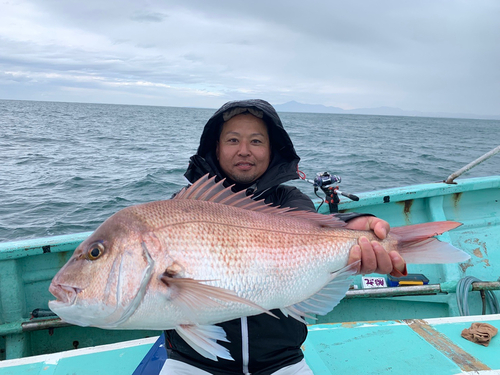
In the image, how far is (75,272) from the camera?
151 cm

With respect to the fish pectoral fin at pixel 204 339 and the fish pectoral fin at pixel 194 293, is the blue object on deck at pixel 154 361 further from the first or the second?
the fish pectoral fin at pixel 194 293

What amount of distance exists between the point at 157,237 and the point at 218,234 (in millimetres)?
287

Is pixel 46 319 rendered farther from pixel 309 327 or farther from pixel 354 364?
pixel 354 364

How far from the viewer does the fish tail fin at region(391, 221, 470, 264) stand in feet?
5.84

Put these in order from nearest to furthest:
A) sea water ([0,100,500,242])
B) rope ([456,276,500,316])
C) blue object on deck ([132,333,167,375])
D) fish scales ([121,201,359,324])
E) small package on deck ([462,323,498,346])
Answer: fish scales ([121,201,359,324])
blue object on deck ([132,333,167,375])
small package on deck ([462,323,498,346])
rope ([456,276,500,316])
sea water ([0,100,500,242])

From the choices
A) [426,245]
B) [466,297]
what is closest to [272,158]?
[426,245]

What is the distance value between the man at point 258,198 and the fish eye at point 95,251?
957mm

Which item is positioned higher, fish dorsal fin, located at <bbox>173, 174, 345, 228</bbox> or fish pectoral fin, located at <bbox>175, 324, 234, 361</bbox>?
fish dorsal fin, located at <bbox>173, 174, 345, 228</bbox>

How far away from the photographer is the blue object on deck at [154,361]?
229 cm

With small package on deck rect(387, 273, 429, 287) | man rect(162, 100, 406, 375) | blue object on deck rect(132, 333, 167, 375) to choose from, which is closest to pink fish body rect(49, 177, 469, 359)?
man rect(162, 100, 406, 375)

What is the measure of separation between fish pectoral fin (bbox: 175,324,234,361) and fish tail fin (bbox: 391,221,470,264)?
42.9 inches

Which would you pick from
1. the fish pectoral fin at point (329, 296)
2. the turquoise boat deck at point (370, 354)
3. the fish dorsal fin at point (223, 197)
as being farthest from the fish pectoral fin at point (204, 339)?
the turquoise boat deck at point (370, 354)

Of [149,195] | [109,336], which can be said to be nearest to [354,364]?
[109,336]

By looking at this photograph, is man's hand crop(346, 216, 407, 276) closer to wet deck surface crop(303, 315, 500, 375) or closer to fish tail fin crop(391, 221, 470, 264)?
fish tail fin crop(391, 221, 470, 264)
